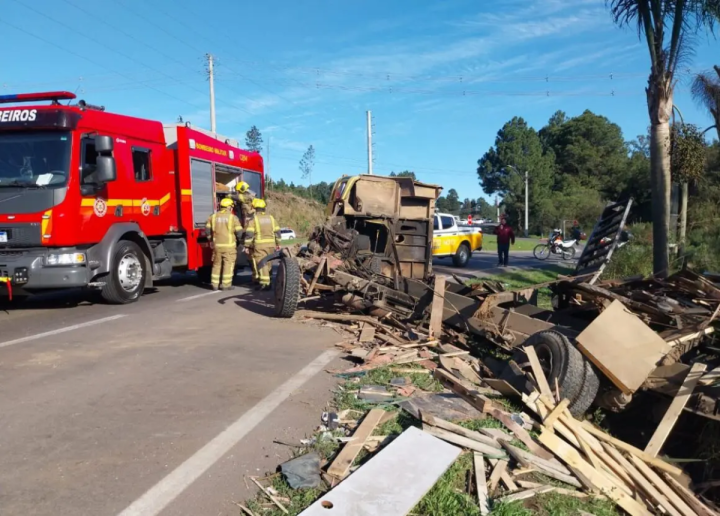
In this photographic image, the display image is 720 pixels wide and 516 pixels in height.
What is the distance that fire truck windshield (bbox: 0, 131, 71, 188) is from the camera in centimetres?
782

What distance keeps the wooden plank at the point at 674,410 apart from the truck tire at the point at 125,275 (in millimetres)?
7573

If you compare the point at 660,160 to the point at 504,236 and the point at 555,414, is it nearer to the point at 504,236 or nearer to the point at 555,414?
the point at 555,414

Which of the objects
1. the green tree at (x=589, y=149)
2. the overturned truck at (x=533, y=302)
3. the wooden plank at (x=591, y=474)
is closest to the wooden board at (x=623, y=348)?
the overturned truck at (x=533, y=302)

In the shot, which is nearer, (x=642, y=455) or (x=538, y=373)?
(x=642, y=455)

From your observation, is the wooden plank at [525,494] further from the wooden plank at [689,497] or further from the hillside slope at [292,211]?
the hillside slope at [292,211]

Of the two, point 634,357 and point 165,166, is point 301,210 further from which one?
point 634,357

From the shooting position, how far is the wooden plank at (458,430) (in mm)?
3691

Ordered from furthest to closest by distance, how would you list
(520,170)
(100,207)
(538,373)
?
(520,170) < (100,207) < (538,373)

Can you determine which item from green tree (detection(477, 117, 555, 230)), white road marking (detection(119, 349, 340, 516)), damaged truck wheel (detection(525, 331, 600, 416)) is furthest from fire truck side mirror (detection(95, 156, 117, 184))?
green tree (detection(477, 117, 555, 230))

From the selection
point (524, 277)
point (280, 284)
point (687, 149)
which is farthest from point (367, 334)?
point (524, 277)

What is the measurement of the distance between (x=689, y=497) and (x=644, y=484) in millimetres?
344

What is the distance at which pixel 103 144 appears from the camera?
793 centimetres

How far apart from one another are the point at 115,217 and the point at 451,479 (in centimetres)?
743

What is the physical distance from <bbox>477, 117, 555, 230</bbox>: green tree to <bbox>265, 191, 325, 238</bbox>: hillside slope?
971 inches
